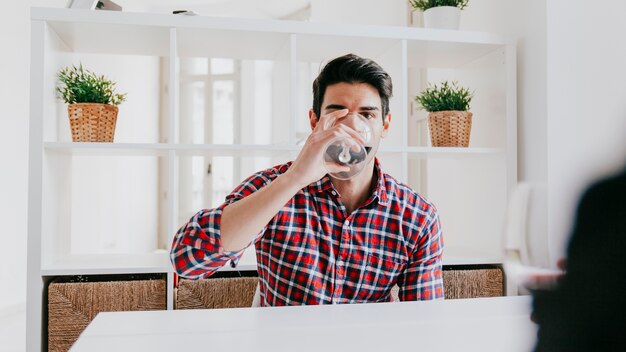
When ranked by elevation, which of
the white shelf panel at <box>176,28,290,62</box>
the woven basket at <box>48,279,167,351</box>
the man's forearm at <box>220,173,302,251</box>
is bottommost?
the woven basket at <box>48,279,167,351</box>

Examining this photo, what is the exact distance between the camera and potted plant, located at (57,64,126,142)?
5.60 feet

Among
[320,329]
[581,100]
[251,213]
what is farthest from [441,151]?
[581,100]

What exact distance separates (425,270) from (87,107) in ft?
3.85

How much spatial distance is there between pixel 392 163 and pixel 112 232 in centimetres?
389

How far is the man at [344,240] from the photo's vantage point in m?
1.21

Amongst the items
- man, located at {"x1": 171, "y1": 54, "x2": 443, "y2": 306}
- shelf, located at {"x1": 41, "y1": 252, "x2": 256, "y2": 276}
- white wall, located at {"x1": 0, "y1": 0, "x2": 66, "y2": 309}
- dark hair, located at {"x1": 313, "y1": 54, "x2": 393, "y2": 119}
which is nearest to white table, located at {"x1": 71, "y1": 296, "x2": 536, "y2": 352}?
man, located at {"x1": 171, "y1": 54, "x2": 443, "y2": 306}

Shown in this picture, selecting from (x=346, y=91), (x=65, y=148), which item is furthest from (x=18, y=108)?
(x=346, y=91)

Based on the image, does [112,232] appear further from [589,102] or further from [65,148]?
[589,102]

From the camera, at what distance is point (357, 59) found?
1.36 meters

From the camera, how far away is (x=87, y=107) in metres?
1.70

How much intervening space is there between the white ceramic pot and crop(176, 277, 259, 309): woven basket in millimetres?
1143

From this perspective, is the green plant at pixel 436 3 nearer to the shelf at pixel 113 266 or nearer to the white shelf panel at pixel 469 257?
the white shelf panel at pixel 469 257

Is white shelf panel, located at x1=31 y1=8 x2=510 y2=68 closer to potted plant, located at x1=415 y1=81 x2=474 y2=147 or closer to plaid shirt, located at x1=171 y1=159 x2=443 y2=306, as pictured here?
potted plant, located at x1=415 y1=81 x2=474 y2=147

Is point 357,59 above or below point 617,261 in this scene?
above
